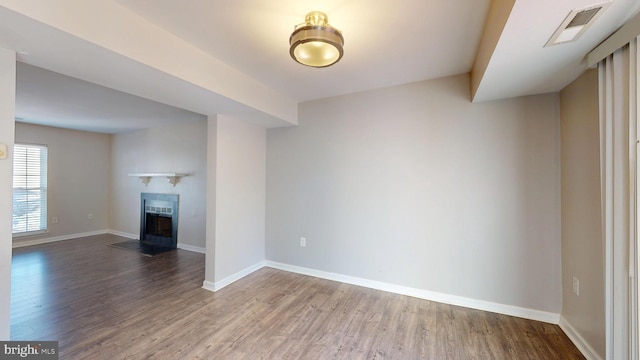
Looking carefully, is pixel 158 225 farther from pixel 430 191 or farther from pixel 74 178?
pixel 430 191

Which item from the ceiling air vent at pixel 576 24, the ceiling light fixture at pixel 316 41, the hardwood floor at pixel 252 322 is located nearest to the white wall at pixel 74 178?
the hardwood floor at pixel 252 322

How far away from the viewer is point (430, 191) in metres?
2.82

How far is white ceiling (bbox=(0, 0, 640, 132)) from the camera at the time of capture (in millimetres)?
1393

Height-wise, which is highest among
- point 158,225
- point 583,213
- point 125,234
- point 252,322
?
point 583,213

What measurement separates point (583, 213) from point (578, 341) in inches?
42.4

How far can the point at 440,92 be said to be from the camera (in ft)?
9.11

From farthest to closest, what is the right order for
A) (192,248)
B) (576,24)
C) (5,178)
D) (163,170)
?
(163,170) → (192,248) → (5,178) → (576,24)

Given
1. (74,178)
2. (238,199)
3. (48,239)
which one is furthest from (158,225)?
(238,199)

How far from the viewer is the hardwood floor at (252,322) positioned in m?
1.98

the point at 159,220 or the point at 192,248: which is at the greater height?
the point at 159,220

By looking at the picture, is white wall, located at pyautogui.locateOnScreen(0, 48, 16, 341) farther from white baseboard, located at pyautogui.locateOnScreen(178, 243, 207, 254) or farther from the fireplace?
the fireplace

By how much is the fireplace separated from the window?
1960 millimetres

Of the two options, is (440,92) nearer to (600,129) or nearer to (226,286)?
(600,129)

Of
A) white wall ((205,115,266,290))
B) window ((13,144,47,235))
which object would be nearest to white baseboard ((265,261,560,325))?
white wall ((205,115,266,290))
